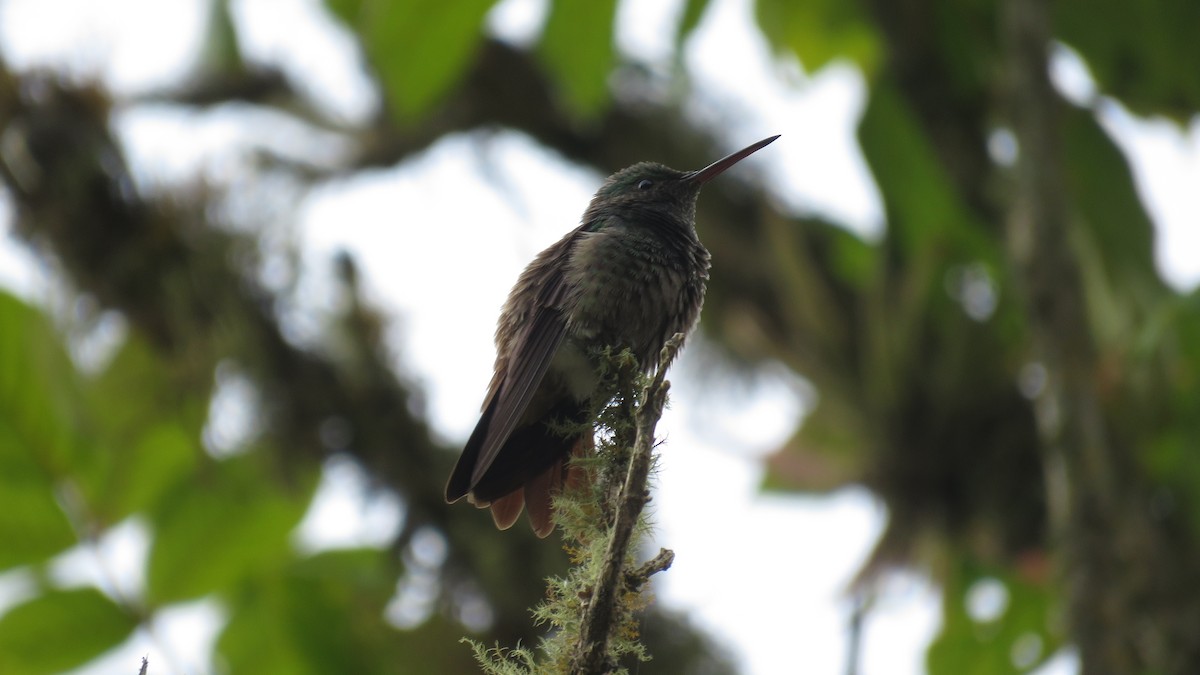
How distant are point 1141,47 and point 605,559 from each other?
4863mm

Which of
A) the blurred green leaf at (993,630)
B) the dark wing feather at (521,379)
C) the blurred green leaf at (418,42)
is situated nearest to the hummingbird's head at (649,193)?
the dark wing feather at (521,379)

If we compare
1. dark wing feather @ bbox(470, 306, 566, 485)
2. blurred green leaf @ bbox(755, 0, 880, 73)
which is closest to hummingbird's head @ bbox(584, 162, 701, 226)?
dark wing feather @ bbox(470, 306, 566, 485)

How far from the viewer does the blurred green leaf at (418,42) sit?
472 centimetres

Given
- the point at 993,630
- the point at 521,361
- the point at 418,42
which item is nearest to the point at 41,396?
the point at 418,42

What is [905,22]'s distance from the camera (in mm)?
6395

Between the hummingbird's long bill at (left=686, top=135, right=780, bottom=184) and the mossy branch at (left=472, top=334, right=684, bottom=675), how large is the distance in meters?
1.14

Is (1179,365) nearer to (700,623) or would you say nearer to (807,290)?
(807,290)

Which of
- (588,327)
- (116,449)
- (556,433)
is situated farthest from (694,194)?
(116,449)

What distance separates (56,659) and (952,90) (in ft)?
15.7

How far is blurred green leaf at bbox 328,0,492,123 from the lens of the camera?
186 inches

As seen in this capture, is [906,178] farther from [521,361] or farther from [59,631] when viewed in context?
[59,631]

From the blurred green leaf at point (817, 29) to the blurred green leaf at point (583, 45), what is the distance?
5.95 ft

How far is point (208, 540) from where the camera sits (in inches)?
168

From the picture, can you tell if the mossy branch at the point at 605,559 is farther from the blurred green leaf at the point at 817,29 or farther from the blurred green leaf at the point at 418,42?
the blurred green leaf at the point at 817,29
